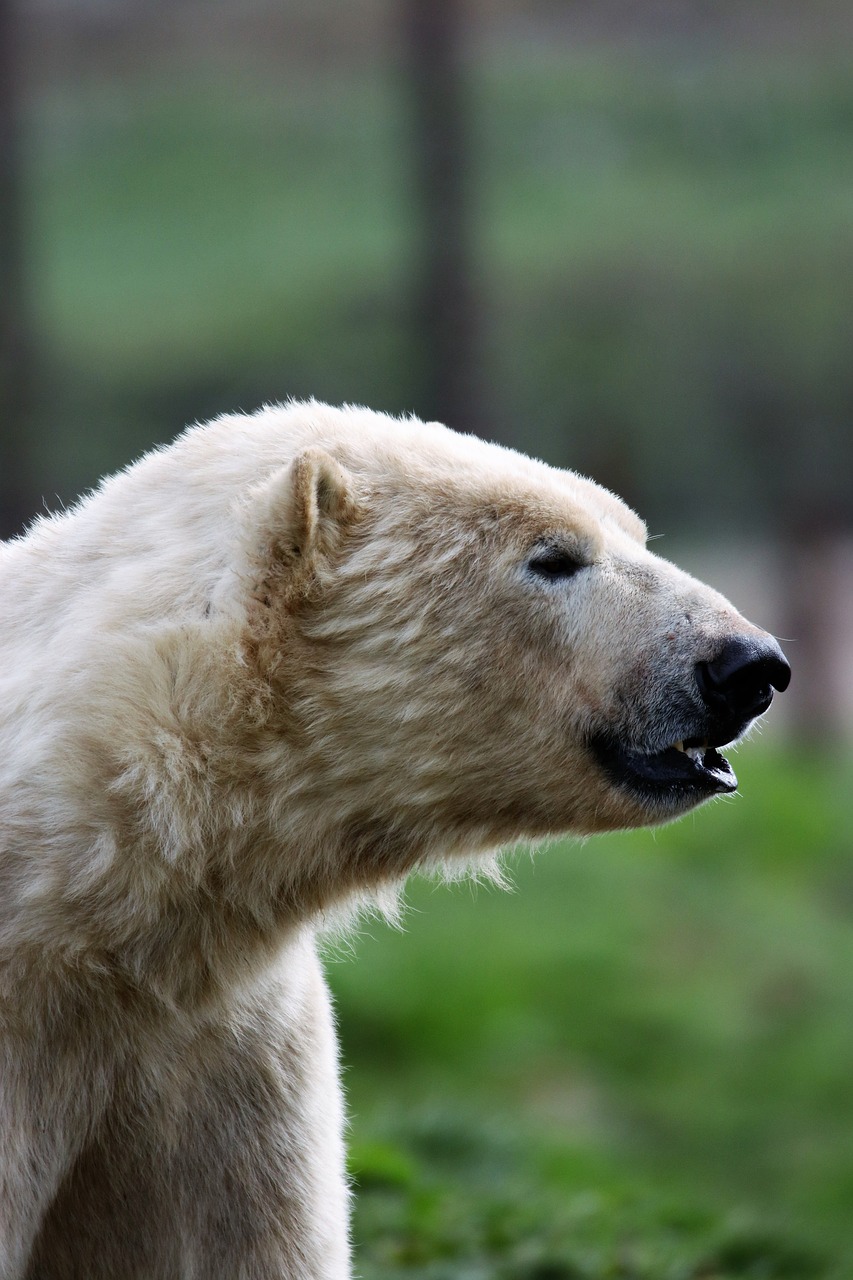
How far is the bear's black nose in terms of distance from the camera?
2.66m

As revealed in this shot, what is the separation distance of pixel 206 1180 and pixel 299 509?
120 cm

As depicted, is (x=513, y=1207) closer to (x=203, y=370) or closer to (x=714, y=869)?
(x=714, y=869)

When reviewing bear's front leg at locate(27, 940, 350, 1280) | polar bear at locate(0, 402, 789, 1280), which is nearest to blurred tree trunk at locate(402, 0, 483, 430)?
polar bear at locate(0, 402, 789, 1280)

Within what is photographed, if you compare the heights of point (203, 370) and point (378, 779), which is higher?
point (203, 370)

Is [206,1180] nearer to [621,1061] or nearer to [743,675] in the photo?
[743,675]

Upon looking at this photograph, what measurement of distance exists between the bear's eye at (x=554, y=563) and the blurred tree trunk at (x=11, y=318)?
732 cm

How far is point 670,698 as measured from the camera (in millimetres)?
2711

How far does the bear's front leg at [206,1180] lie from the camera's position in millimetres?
2744

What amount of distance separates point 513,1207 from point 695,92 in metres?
18.4

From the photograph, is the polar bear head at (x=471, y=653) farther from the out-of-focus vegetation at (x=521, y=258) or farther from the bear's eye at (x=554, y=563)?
the out-of-focus vegetation at (x=521, y=258)

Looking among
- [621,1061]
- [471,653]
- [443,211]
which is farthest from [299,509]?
[443,211]

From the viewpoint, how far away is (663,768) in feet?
9.13

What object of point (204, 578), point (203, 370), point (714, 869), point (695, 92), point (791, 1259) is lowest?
point (791, 1259)

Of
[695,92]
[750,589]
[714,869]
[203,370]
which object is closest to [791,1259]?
[714,869]
